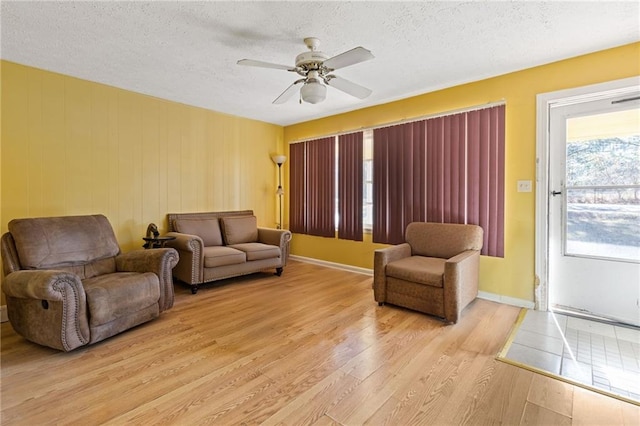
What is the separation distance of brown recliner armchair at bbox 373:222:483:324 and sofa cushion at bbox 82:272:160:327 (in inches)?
83.9

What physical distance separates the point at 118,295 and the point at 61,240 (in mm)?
886

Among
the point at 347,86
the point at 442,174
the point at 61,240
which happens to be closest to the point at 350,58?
the point at 347,86

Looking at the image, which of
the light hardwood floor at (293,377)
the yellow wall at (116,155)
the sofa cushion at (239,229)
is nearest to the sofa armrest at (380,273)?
the light hardwood floor at (293,377)

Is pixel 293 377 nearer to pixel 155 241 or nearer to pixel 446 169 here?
pixel 155 241

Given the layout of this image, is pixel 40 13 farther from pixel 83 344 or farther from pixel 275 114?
pixel 275 114

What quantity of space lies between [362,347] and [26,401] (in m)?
2.06

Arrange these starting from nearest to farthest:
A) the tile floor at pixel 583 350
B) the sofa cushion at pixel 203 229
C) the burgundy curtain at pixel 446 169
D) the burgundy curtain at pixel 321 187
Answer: the tile floor at pixel 583 350
the burgundy curtain at pixel 446 169
the sofa cushion at pixel 203 229
the burgundy curtain at pixel 321 187

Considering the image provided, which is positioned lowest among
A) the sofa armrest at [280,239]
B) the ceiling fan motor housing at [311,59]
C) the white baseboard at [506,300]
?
the white baseboard at [506,300]

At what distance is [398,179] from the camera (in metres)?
4.11

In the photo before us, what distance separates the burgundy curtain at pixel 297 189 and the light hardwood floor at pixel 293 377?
2.60m

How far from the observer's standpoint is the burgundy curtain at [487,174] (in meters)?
3.29

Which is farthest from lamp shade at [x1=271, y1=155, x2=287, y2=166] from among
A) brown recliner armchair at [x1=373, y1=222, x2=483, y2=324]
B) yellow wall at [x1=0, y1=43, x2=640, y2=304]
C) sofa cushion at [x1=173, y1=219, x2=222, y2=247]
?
brown recliner armchair at [x1=373, y1=222, x2=483, y2=324]

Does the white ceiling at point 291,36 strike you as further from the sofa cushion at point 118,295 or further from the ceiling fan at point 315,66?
the sofa cushion at point 118,295

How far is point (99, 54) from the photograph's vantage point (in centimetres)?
282
